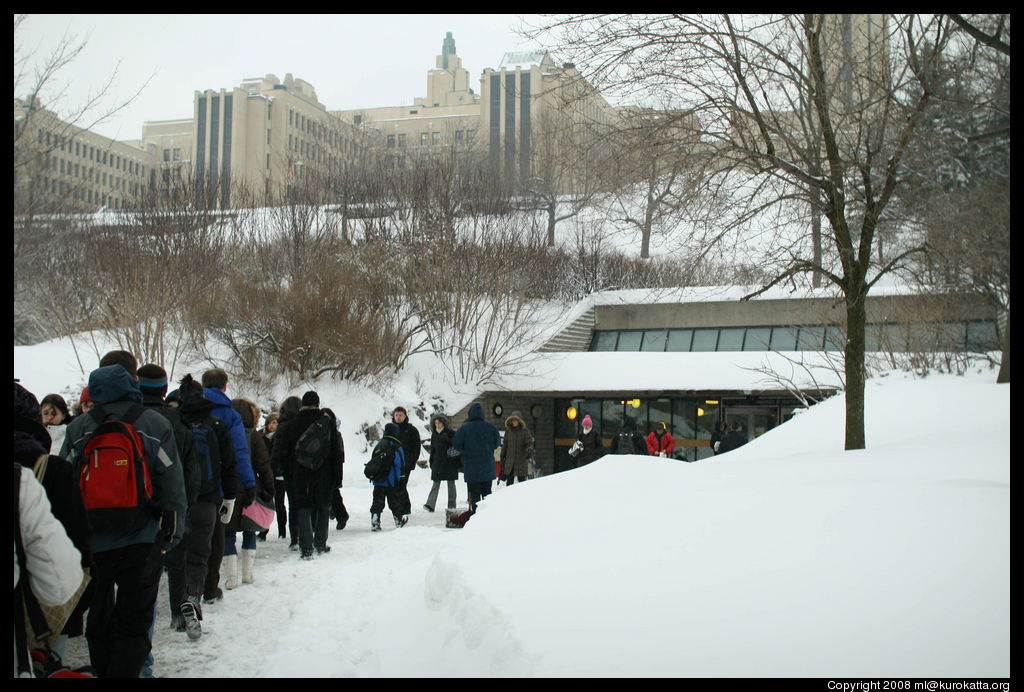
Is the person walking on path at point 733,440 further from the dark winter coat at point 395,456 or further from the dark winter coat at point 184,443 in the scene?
the dark winter coat at point 184,443

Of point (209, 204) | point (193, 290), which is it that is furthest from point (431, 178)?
point (193, 290)

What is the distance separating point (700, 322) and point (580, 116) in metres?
20.1

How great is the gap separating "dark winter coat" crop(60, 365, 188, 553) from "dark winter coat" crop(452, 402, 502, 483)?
308 inches

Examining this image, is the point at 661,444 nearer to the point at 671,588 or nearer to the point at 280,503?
the point at 280,503

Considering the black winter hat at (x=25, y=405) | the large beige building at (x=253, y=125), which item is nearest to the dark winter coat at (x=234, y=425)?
the black winter hat at (x=25, y=405)

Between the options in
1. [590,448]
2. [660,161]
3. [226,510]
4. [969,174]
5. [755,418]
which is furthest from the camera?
[755,418]

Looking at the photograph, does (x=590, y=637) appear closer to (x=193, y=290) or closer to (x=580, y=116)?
(x=580, y=116)

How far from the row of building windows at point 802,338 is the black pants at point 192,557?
16.8 m

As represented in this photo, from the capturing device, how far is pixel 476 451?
12.9m

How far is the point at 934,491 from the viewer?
21.4 feet

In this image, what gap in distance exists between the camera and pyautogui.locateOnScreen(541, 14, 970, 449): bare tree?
9.86m

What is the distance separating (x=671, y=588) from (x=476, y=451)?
8.31 m

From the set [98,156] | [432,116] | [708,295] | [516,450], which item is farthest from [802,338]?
[98,156]

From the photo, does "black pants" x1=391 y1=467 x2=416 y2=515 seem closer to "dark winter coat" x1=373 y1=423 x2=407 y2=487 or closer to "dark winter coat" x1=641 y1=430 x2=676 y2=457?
"dark winter coat" x1=373 y1=423 x2=407 y2=487
